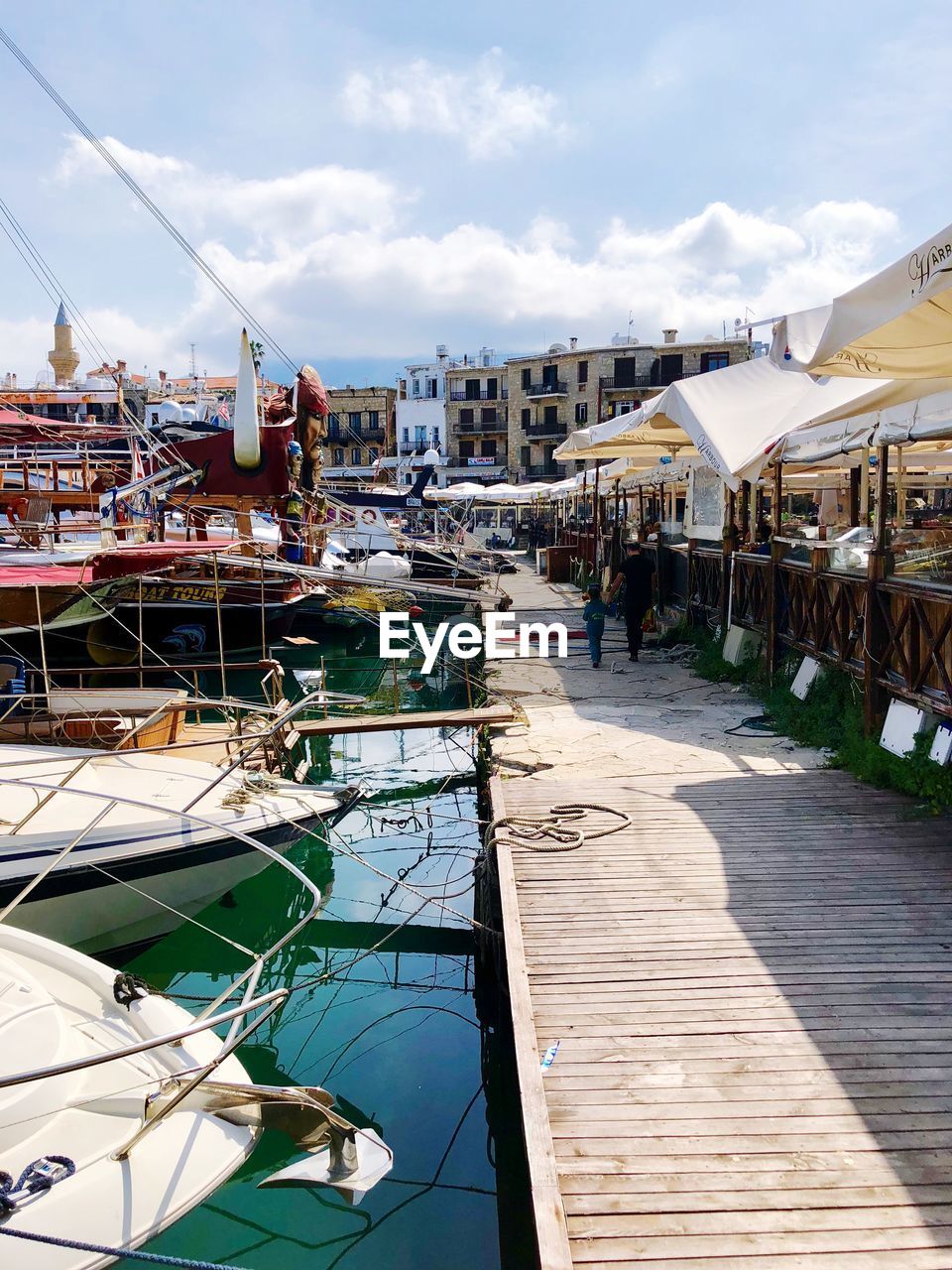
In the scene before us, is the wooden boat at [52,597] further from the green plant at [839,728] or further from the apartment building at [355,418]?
the apartment building at [355,418]

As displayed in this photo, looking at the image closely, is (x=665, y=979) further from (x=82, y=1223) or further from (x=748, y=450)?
(x=748, y=450)

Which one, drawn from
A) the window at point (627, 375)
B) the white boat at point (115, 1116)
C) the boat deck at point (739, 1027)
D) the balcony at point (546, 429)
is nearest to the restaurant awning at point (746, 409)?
the boat deck at point (739, 1027)

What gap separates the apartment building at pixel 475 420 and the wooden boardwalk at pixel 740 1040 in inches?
2864

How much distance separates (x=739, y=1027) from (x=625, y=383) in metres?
68.7

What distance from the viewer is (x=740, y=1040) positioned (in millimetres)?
4613

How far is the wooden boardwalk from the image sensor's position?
3508mm

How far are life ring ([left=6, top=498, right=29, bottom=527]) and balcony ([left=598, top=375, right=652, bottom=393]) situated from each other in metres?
51.6

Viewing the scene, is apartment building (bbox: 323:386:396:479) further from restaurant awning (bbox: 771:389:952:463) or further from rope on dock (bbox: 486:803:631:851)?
rope on dock (bbox: 486:803:631:851)

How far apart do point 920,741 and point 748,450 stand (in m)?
4.86

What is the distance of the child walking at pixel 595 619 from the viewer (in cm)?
1458

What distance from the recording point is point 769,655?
1230 centimetres

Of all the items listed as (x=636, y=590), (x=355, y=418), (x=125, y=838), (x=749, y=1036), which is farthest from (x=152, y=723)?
(x=355, y=418)

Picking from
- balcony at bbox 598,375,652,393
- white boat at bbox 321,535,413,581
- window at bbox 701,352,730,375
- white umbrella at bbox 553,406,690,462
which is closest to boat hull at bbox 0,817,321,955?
white umbrella at bbox 553,406,690,462

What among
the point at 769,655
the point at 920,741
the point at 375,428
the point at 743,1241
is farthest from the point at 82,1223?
the point at 375,428
